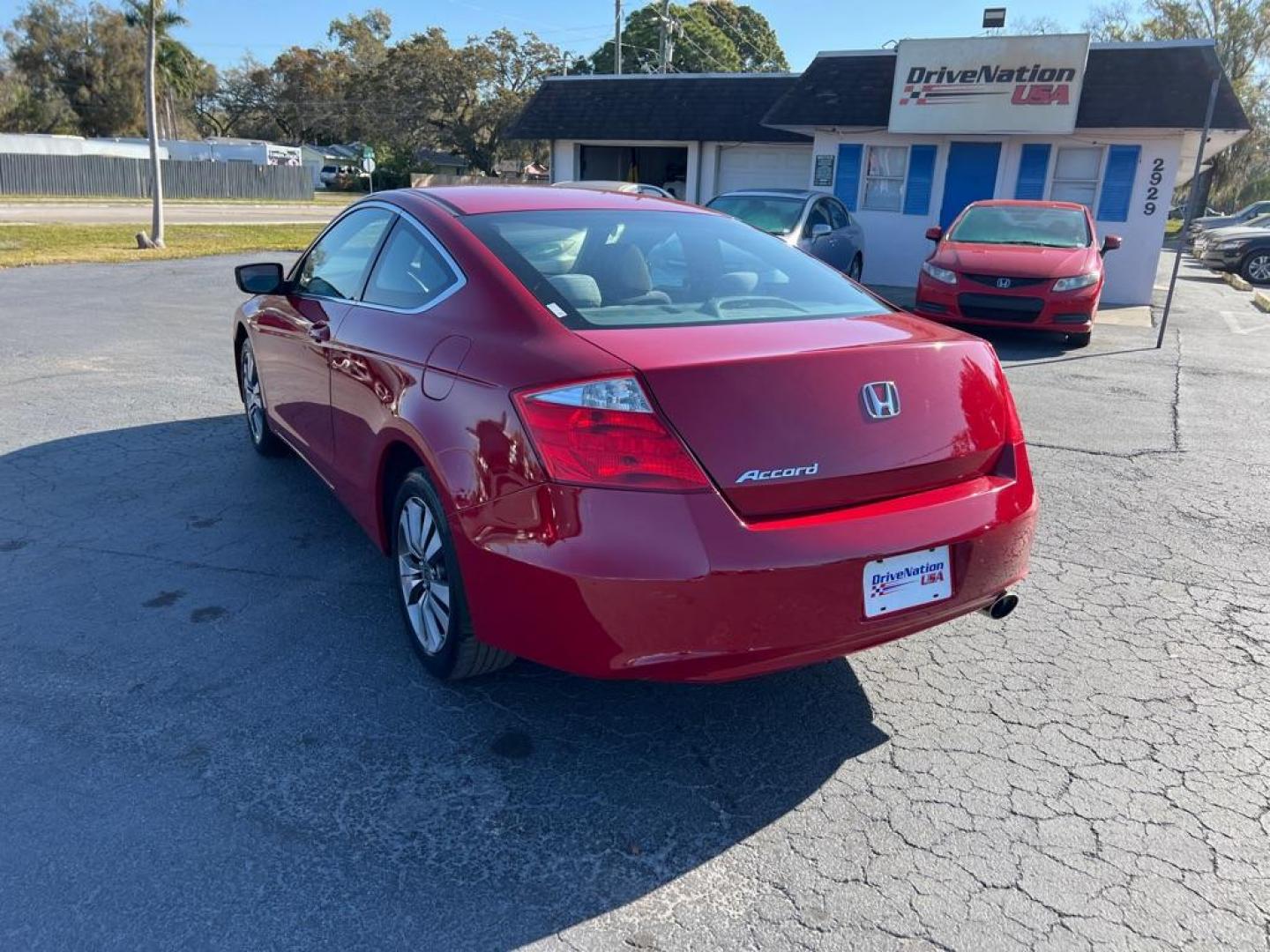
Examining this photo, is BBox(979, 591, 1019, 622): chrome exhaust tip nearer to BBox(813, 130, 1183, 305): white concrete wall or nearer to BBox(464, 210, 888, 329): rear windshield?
BBox(464, 210, 888, 329): rear windshield

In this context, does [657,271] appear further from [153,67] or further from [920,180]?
[153,67]

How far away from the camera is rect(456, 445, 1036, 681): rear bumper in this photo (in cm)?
239

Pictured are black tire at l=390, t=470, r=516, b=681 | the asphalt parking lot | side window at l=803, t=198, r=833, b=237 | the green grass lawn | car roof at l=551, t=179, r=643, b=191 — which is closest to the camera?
the asphalt parking lot

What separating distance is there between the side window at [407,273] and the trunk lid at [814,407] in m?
0.83

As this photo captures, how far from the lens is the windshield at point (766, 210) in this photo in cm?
1211

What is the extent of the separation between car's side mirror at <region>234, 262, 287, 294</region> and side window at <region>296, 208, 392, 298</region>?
3.8 inches

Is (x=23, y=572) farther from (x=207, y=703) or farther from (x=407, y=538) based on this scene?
(x=407, y=538)

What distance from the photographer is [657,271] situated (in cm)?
336

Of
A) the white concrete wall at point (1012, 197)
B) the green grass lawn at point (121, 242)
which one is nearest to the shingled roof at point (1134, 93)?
the white concrete wall at point (1012, 197)

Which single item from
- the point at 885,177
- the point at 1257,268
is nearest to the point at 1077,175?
the point at 885,177

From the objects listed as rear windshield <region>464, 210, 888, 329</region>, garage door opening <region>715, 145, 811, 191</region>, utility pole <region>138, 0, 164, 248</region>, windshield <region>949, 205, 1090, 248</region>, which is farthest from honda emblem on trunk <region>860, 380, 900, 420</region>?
utility pole <region>138, 0, 164, 248</region>

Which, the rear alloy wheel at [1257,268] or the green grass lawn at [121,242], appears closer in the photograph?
the green grass lawn at [121,242]

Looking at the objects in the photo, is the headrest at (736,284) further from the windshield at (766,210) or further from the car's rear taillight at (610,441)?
the windshield at (766,210)

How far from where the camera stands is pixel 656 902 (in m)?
2.29
